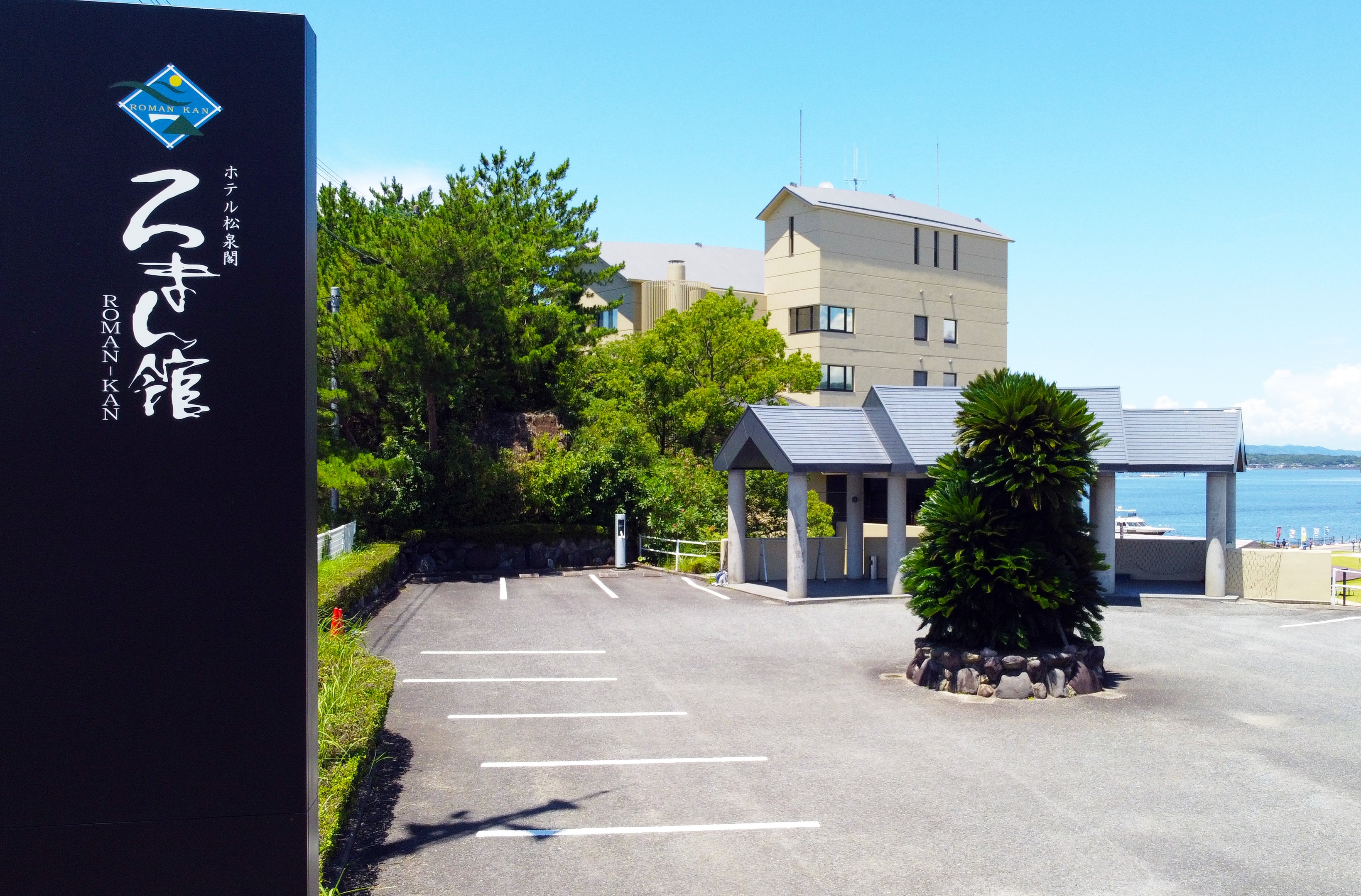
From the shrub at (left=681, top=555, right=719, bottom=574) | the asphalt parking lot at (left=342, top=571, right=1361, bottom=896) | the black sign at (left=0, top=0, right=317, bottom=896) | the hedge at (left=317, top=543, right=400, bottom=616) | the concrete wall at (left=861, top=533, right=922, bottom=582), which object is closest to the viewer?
the black sign at (left=0, top=0, right=317, bottom=896)

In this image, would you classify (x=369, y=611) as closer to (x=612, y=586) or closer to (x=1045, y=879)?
(x=612, y=586)

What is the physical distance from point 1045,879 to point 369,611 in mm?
15413

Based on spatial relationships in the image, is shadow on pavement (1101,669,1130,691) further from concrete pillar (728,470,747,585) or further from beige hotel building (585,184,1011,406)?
beige hotel building (585,184,1011,406)

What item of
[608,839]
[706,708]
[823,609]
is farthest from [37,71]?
[823,609]

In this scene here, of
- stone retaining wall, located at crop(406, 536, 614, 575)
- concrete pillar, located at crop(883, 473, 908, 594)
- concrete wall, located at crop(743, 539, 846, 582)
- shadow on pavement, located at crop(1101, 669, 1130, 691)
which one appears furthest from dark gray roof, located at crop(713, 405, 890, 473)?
shadow on pavement, located at crop(1101, 669, 1130, 691)

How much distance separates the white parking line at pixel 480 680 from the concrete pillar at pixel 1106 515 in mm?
12998

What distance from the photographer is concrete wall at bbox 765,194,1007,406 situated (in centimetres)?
4241

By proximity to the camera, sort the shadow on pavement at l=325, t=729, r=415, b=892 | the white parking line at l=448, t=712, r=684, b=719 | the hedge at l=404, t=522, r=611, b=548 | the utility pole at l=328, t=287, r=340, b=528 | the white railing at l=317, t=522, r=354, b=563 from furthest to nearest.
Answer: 1. the hedge at l=404, t=522, r=611, b=548
2. the utility pole at l=328, t=287, r=340, b=528
3. the white railing at l=317, t=522, r=354, b=563
4. the white parking line at l=448, t=712, r=684, b=719
5. the shadow on pavement at l=325, t=729, r=415, b=892

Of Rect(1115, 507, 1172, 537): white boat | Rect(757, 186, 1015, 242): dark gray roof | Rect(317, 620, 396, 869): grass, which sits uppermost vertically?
Rect(757, 186, 1015, 242): dark gray roof

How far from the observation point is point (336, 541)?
70.8 ft

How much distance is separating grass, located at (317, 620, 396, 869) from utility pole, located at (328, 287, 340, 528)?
12.0 m

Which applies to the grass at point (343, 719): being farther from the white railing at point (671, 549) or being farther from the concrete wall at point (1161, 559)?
the concrete wall at point (1161, 559)

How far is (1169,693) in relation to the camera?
536 inches

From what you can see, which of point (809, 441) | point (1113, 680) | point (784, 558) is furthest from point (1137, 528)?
point (1113, 680)
